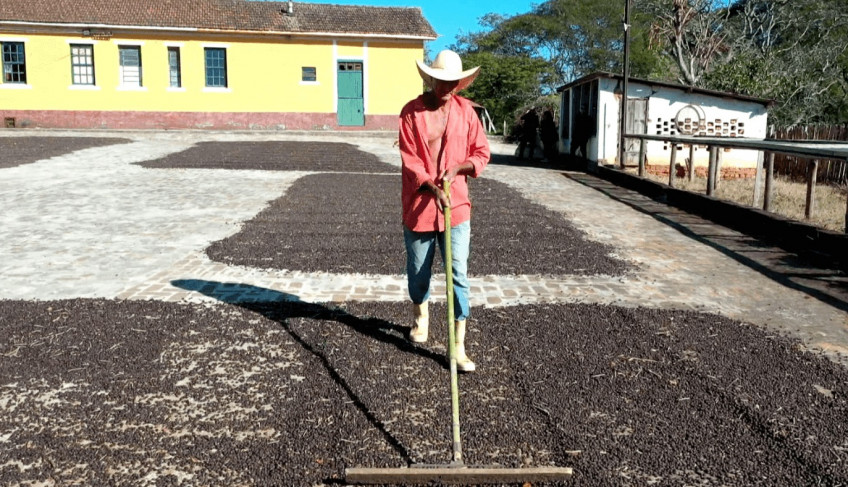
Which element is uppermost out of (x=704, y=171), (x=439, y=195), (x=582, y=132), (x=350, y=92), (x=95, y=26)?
(x=95, y=26)

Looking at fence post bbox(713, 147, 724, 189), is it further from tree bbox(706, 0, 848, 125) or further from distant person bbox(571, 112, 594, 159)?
tree bbox(706, 0, 848, 125)

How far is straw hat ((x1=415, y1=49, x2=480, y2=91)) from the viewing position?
4215 mm

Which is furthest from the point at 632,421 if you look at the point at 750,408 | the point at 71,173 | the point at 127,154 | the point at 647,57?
the point at 647,57

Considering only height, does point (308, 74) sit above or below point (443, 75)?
above

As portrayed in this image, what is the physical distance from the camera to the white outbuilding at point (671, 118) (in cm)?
1931

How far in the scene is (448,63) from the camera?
434cm

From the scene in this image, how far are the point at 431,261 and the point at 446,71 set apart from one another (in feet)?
3.73

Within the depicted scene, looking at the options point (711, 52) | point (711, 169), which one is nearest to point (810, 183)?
point (711, 169)

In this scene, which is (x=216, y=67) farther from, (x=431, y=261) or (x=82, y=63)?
(x=431, y=261)

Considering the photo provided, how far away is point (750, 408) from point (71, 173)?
14977mm

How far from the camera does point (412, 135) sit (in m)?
4.44

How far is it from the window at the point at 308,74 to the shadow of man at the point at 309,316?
28877 millimetres

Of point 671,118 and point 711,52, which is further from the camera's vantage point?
point 711,52

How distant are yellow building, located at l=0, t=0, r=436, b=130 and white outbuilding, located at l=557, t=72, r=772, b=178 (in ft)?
52.7
